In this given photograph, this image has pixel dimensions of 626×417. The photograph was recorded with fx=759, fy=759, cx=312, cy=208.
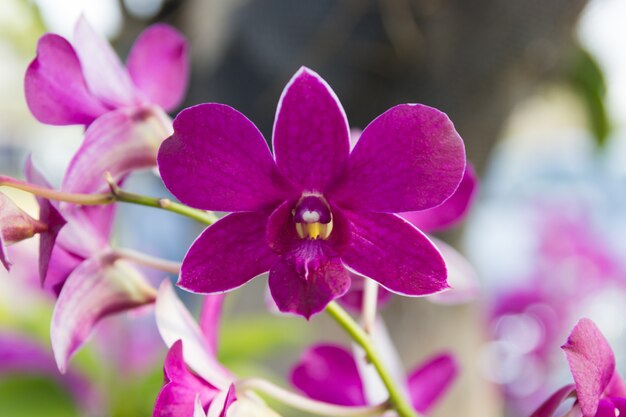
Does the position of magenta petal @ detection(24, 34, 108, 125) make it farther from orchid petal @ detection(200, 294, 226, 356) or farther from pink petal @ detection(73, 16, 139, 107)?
orchid petal @ detection(200, 294, 226, 356)

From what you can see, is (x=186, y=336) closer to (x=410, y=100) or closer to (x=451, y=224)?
(x=451, y=224)

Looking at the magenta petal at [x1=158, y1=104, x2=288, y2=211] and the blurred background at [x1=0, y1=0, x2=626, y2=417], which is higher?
the magenta petal at [x1=158, y1=104, x2=288, y2=211]

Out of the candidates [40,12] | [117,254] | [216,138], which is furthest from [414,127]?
[40,12]

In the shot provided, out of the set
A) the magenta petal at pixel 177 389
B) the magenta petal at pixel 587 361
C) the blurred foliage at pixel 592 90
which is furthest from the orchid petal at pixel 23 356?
the blurred foliage at pixel 592 90

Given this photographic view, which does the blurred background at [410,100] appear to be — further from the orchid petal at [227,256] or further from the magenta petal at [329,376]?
the orchid petal at [227,256]

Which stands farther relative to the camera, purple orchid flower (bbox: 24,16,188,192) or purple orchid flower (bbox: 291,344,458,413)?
purple orchid flower (bbox: 291,344,458,413)

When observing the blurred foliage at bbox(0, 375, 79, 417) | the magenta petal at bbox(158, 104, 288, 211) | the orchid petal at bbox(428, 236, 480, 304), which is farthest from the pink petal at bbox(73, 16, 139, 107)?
the blurred foliage at bbox(0, 375, 79, 417)
